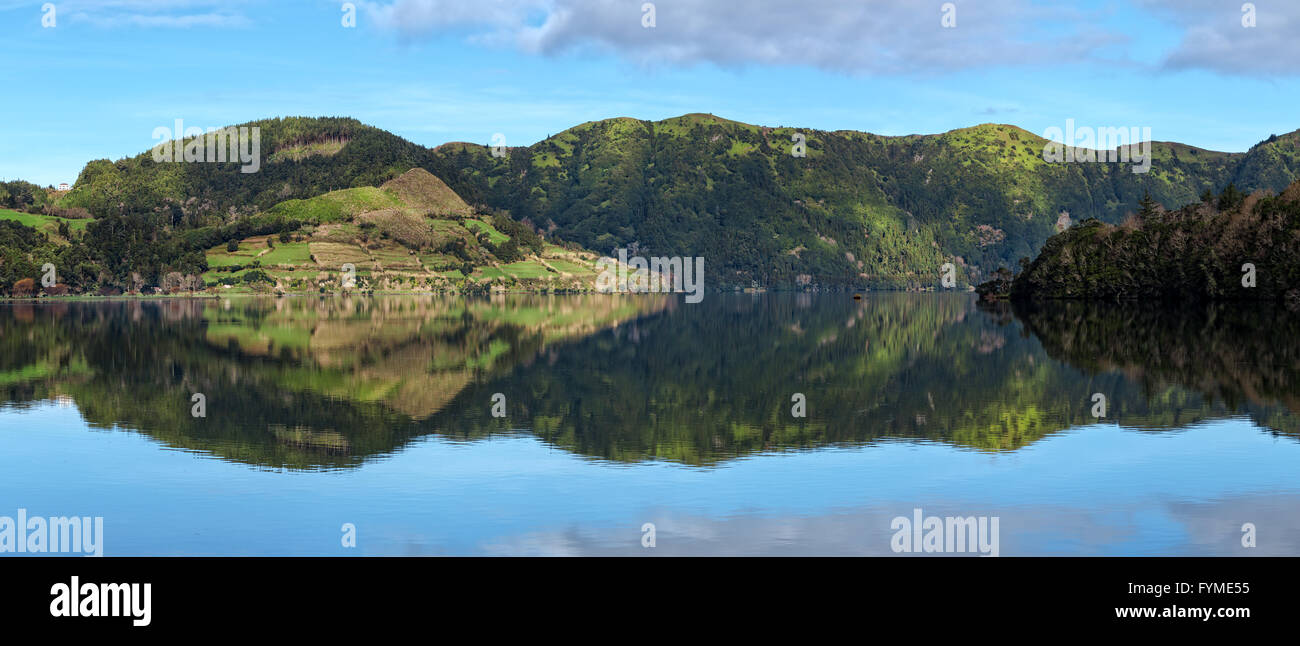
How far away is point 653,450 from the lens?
37.9 meters

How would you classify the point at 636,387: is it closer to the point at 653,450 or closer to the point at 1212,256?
the point at 653,450

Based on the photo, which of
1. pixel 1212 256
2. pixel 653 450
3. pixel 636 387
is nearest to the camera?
pixel 653 450

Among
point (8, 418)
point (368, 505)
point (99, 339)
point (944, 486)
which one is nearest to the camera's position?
point (368, 505)

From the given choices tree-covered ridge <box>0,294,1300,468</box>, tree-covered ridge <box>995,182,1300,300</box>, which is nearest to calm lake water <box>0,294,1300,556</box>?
tree-covered ridge <box>0,294,1300,468</box>

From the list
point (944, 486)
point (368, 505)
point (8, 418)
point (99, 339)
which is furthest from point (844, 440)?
point (99, 339)

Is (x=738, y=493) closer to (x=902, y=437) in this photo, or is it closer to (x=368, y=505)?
(x=368, y=505)

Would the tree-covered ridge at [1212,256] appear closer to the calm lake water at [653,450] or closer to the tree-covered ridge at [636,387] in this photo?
the tree-covered ridge at [636,387]

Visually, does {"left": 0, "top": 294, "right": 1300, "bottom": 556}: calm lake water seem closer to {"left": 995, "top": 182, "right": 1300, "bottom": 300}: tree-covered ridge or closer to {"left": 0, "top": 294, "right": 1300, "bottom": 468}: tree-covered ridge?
{"left": 0, "top": 294, "right": 1300, "bottom": 468}: tree-covered ridge

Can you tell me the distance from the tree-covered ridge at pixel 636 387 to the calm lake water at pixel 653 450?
306 millimetres

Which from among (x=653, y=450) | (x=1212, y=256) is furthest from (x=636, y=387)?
(x=1212, y=256)

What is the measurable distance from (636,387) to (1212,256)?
136390 mm
